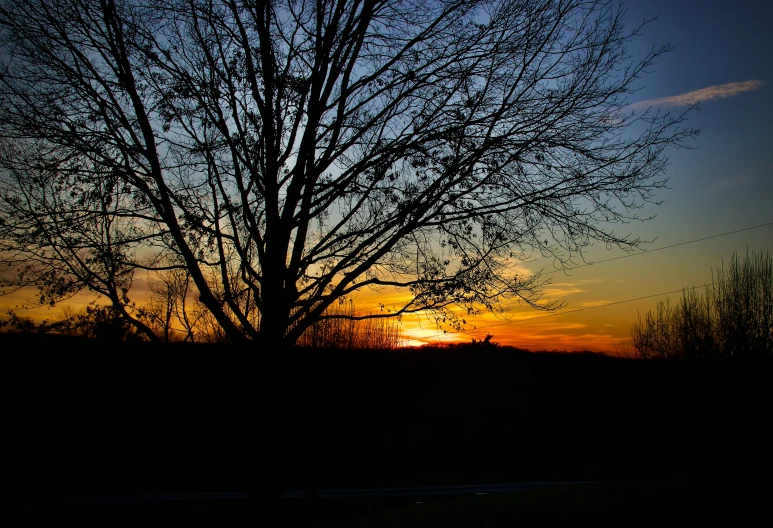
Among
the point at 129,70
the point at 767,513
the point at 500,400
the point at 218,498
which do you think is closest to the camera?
the point at 767,513

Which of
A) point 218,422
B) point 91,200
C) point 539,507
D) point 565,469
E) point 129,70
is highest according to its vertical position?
point 129,70

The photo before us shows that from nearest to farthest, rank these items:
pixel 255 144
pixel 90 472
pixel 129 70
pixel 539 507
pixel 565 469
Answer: pixel 539 507, pixel 129 70, pixel 255 144, pixel 90 472, pixel 565 469

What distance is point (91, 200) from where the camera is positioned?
7219 mm

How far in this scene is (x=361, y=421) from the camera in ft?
72.2

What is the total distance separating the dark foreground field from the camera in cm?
1728

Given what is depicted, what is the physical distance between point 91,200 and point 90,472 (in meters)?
13.9

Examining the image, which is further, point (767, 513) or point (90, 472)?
point (90, 472)

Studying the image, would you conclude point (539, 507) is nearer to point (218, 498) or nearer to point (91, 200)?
point (91, 200)

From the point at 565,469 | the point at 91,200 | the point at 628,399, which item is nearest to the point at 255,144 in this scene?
the point at 91,200

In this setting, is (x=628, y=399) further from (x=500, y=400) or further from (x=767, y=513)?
(x=767, y=513)

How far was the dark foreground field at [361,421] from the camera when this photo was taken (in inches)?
680

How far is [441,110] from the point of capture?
7406 millimetres

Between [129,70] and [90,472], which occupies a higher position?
[129,70]

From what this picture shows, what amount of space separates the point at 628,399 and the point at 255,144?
23.0 m
